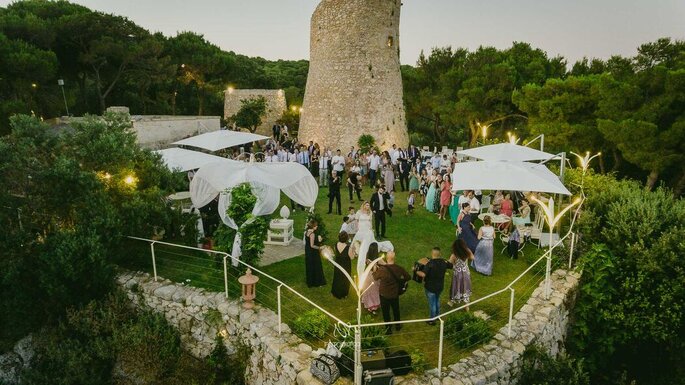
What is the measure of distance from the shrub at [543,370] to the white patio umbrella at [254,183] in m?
5.48

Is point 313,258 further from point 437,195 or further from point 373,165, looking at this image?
point 373,165

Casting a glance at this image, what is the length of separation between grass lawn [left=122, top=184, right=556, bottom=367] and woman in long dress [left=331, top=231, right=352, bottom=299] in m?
0.17

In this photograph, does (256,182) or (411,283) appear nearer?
(411,283)

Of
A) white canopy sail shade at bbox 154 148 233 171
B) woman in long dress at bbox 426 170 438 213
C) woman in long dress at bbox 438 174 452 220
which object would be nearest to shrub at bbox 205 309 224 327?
white canopy sail shade at bbox 154 148 233 171

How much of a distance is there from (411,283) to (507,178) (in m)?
3.41

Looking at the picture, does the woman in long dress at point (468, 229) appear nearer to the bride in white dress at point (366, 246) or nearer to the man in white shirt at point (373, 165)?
the bride in white dress at point (366, 246)

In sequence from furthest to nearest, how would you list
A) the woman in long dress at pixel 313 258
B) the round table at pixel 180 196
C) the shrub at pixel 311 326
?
1. the round table at pixel 180 196
2. the woman in long dress at pixel 313 258
3. the shrub at pixel 311 326

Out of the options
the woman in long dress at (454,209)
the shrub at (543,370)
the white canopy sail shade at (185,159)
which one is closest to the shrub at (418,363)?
the shrub at (543,370)

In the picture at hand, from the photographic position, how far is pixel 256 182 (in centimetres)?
945

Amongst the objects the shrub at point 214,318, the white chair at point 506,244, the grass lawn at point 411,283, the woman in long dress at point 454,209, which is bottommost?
the shrub at point 214,318

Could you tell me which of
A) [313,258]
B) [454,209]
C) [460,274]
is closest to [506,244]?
[454,209]

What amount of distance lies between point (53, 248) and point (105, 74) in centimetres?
2308

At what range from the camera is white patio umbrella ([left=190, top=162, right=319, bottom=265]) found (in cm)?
901

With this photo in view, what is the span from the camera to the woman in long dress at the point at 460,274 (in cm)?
727
